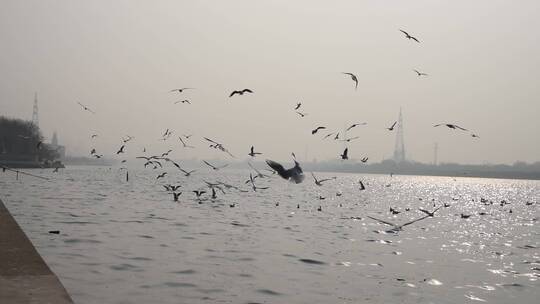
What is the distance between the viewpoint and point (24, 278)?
11.1m

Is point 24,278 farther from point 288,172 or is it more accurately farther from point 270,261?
point 270,261

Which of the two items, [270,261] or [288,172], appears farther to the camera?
[270,261]

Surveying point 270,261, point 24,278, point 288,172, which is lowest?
point 270,261

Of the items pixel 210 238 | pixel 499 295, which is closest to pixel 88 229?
pixel 210 238

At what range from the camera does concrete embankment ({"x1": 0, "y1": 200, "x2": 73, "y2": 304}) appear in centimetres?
965

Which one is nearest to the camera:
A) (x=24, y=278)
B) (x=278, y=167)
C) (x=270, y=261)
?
(x=24, y=278)

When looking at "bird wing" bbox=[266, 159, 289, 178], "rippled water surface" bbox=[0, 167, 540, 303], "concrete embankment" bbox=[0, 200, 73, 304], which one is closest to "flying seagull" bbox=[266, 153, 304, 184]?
"bird wing" bbox=[266, 159, 289, 178]

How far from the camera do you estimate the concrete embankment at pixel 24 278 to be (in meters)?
9.65

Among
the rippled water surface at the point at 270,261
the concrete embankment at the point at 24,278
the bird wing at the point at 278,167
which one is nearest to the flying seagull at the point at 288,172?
the bird wing at the point at 278,167

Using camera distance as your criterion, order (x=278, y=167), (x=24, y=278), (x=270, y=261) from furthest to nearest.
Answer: (x=270, y=261), (x=278, y=167), (x=24, y=278)

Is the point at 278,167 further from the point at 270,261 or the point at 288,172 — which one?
the point at 270,261

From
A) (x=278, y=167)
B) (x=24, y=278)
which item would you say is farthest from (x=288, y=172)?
(x=24, y=278)

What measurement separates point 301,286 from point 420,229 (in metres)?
21.5

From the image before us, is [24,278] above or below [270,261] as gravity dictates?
above
